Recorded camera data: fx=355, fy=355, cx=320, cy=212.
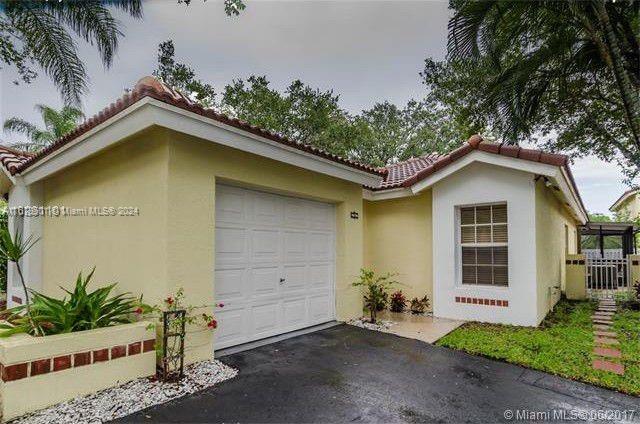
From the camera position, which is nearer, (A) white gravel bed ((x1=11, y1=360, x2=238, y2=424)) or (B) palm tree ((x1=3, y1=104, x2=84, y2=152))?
(A) white gravel bed ((x1=11, y1=360, x2=238, y2=424))

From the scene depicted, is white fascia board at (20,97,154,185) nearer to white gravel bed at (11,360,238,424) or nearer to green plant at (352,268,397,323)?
white gravel bed at (11,360,238,424)

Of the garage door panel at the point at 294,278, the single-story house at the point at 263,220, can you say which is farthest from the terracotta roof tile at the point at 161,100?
the garage door panel at the point at 294,278

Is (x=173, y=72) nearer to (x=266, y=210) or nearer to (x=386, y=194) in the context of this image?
(x=386, y=194)

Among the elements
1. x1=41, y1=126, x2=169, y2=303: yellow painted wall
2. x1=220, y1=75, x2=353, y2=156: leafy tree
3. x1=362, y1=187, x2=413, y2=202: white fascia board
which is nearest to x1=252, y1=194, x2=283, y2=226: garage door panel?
x1=41, y1=126, x2=169, y2=303: yellow painted wall

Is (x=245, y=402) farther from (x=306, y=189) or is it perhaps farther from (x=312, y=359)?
(x=306, y=189)

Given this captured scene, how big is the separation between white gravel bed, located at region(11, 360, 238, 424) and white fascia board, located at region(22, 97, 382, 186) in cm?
353

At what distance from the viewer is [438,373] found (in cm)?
546

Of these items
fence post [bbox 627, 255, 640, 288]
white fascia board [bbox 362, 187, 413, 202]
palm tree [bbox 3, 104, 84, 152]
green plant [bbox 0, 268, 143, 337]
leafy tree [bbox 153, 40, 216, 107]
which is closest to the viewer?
green plant [bbox 0, 268, 143, 337]

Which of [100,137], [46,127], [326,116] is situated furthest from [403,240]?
[46,127]

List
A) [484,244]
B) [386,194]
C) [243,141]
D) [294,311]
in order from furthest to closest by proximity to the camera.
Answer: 1. [386,194]
2. [484,244]
3. [294,311]
4. [243,141]

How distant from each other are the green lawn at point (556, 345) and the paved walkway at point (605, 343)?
10 cm

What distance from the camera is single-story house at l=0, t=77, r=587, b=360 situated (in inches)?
218

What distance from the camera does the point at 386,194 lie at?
33.9 ft

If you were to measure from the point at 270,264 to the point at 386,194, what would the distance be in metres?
4.53
